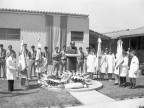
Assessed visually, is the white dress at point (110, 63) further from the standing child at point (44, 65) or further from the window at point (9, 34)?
the window at point (9, 34)

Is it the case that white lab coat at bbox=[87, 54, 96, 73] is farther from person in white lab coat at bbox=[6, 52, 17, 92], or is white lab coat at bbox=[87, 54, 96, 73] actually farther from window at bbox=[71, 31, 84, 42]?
person in white lab coat at bbox=[6, 52, 17, 92]

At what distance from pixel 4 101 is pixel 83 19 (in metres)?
9.53

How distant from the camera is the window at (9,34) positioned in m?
13.9

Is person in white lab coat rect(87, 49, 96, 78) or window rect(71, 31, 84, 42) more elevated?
window rect(71, 31, 84, 42)

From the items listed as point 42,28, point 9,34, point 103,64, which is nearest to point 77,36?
point 42,28

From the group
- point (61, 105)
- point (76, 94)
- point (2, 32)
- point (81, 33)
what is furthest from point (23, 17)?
point (61, 105)

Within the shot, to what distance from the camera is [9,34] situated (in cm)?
1406

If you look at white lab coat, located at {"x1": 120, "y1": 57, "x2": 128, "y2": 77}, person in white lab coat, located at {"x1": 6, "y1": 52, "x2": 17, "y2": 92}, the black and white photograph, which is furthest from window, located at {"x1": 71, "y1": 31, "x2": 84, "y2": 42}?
person in white lab coat, located at {"x1": 6, "y1": 52, "x2": 17, "y2": 92}

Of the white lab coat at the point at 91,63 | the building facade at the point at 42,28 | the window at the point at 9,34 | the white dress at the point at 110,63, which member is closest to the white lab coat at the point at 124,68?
the white dress at the point at 110,63

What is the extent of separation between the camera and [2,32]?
1394cm

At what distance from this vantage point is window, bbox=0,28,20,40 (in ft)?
45.7

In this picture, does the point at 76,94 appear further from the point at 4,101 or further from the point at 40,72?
the point at 40,72

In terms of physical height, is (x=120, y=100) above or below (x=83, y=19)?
below

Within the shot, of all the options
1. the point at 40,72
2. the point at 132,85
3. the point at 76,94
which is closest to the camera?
the point at 76,94
